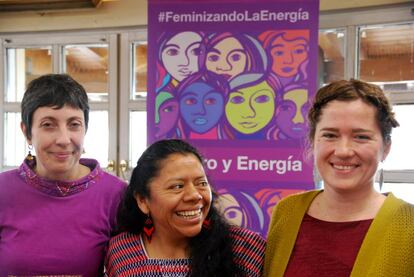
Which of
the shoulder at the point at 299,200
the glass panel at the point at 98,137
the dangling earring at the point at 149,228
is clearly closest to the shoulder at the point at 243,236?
the shoulder at the point at 299,200

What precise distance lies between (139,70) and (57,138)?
2.67 meters

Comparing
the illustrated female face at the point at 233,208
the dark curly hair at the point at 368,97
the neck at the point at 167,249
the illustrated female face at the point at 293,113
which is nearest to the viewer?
the dark curly hair at the point at 368,97

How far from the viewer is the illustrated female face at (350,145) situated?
1.37m

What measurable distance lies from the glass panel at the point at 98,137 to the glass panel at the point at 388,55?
2.34m

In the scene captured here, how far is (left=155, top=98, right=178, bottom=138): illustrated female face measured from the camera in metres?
3.06

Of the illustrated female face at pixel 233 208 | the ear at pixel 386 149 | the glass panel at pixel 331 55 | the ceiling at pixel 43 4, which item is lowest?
the illustrated female face at pixel 233 208

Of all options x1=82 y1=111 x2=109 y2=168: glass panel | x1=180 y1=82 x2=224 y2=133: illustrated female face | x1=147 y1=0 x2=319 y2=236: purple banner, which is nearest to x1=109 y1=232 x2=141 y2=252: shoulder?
x1=147 y1=0 x2=319 y2=236: purple banner

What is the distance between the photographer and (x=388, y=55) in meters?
3.50

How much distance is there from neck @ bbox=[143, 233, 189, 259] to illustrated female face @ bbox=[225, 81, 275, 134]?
1510mm

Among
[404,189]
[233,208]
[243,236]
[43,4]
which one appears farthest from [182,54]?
[404,189]

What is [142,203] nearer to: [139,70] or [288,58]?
[288,58]

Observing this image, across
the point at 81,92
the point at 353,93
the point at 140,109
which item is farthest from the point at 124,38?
the point at 353,93

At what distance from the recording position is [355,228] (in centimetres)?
141

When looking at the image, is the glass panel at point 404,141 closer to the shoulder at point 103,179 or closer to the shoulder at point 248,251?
the shoulder at point 248,251
